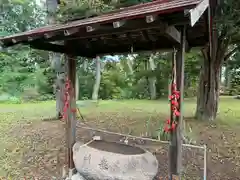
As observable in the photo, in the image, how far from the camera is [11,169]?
3947 millimetres

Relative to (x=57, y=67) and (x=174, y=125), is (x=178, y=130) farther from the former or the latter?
(x=57, y=67)

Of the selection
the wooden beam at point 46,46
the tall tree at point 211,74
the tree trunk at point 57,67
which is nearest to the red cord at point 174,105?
the wooden beam at point 46,46

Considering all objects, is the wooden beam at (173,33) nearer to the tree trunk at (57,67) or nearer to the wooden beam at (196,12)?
the wooden beam at (196,12)

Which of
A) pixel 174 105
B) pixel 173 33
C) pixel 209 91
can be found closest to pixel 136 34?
pixel 173 33

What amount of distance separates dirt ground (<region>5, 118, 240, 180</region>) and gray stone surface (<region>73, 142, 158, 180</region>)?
85 cm

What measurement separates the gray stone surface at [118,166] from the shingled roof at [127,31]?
144 cm

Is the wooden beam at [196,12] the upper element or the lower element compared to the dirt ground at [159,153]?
upper

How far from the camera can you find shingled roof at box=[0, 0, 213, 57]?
204cm

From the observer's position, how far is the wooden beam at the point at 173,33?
2251mm

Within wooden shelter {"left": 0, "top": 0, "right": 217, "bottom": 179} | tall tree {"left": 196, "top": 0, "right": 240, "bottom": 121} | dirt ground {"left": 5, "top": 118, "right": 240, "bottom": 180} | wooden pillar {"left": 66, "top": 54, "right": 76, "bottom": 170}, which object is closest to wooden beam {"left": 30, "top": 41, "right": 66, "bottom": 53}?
wooden shelter {"left": 0, "top": 0, "right": 217, "bottom": 179}

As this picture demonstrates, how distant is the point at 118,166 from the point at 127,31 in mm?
1562

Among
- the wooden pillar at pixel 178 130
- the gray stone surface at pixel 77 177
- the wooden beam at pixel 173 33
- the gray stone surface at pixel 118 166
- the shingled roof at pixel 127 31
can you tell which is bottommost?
the gray stone surface at pixel 77 177

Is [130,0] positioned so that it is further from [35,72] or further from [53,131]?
[35,72]

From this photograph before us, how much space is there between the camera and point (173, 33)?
2.37m
